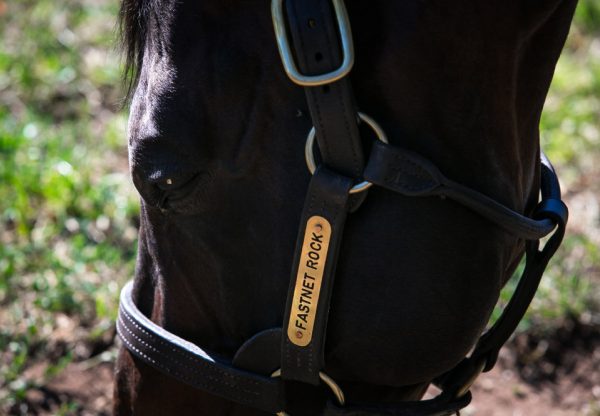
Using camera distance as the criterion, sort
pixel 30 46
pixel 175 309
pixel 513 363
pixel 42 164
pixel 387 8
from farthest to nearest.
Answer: pixel 30 46 → pixel 42 164 → pixel 513 363 → pixel 175 309 → pixel 387 8

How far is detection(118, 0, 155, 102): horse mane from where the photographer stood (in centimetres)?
171

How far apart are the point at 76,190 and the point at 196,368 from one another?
2.48 meters

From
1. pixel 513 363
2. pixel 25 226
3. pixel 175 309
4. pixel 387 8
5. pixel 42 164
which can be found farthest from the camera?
pixel 42 164

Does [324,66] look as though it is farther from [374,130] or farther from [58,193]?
[58,193]

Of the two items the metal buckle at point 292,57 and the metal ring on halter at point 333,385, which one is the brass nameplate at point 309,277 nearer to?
the metal ring on halter at point 333,385

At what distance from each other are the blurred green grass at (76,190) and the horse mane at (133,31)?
510 millimetres

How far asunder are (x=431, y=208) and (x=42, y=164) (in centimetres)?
305

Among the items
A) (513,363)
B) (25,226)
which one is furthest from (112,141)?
(513,363)

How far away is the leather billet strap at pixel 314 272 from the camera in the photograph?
1.56m

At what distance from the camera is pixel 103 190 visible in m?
4.07

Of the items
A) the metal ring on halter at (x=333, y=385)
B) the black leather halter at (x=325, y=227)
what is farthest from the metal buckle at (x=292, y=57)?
the metal ring on halter at (x=333, y=385)

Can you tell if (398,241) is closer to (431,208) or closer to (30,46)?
(431,208)

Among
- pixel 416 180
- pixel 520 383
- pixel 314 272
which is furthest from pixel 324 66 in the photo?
pixel 520 383

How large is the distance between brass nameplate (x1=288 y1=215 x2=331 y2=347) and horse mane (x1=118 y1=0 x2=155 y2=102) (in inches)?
19.9
